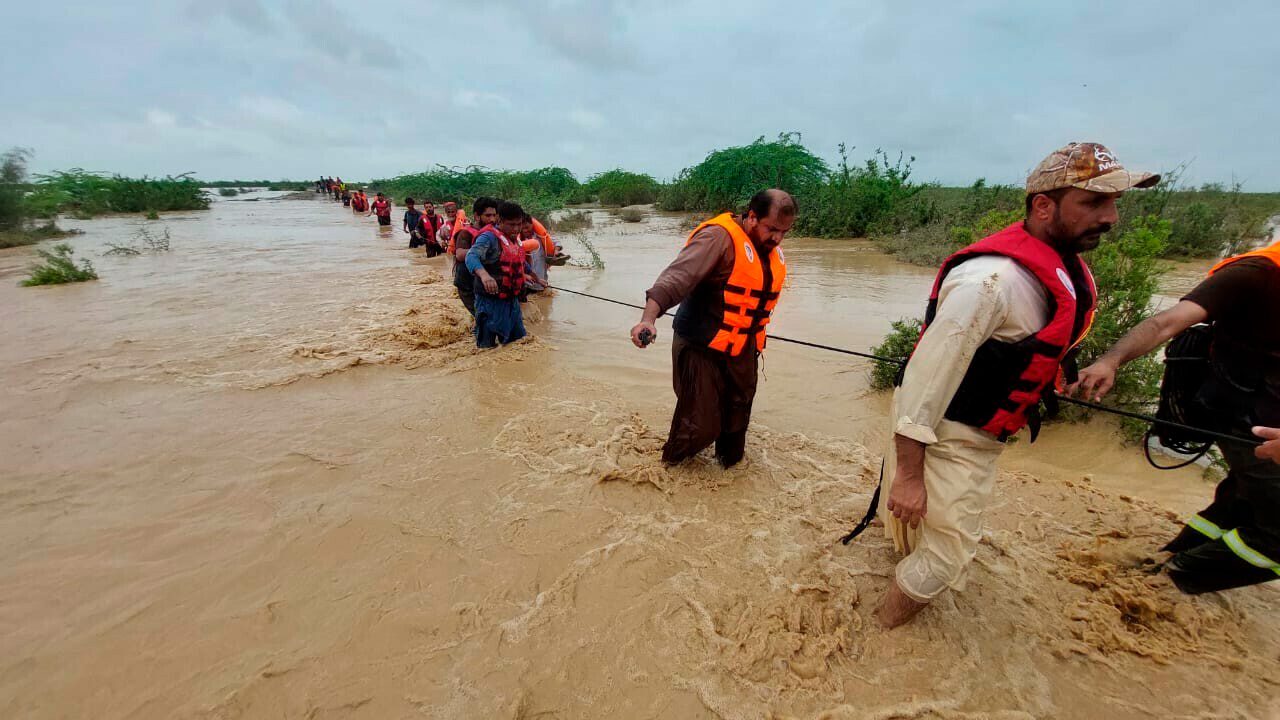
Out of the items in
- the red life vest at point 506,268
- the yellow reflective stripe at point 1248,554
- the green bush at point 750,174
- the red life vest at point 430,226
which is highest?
the green bush at point 750,174

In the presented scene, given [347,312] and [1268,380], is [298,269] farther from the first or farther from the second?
[1268,380]

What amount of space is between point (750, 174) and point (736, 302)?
61.6 ft

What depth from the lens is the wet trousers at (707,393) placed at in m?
2.99

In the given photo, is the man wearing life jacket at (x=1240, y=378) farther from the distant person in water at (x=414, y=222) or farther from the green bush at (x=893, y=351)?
the distant person in water at (x=414, y=222)

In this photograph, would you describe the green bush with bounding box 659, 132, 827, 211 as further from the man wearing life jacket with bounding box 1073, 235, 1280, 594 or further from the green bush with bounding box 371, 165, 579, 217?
the man wearing life jacket with bounding box 1073, 235, 1280, 594

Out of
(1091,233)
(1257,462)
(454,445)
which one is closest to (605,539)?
(454,445)

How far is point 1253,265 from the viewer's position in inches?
74.4

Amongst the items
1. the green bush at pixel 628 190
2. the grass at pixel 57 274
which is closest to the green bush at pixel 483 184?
the green bush at pixel 628 190

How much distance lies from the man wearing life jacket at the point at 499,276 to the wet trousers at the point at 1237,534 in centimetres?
506

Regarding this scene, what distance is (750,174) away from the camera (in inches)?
788

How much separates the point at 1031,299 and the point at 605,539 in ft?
7.02

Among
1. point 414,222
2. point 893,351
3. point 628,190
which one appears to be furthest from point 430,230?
point 628,190

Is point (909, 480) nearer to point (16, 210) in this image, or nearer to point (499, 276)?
Result: point (499, 276)

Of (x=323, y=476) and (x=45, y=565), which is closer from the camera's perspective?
(x=45, y=565)
